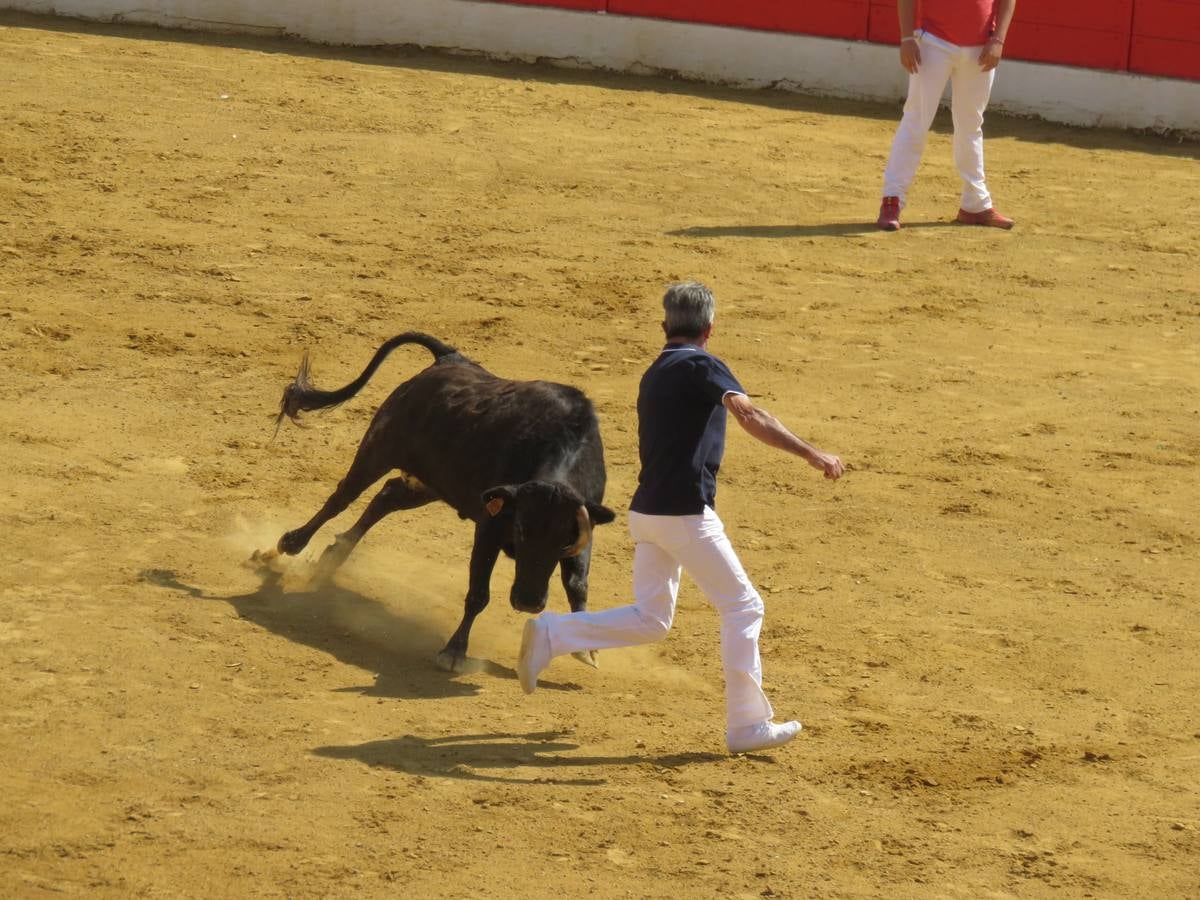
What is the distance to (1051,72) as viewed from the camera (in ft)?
49.8

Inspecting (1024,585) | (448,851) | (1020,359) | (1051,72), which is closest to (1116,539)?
(1024,585)

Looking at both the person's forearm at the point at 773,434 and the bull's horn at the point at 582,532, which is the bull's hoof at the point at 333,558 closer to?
the bull's horn at the point at 582,532

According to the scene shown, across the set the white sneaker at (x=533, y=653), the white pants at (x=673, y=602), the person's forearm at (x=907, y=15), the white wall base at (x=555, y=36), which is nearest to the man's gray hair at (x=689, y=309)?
the white pants at (x=673, y=602)

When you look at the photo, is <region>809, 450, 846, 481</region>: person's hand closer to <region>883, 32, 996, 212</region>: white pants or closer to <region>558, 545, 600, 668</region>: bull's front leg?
<region>558, 545, 600, 668</region>: bull's front leg

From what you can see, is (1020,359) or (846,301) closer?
(1020,359)

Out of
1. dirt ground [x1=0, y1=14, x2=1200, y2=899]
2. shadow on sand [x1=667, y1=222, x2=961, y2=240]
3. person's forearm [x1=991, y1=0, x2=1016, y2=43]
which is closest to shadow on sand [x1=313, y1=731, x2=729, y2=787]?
dirt ground [x1=0, y1=14, x2=1200, y2=899]

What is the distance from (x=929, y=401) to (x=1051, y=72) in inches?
270

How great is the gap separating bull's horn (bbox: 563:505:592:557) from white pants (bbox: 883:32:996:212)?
21.5 ft

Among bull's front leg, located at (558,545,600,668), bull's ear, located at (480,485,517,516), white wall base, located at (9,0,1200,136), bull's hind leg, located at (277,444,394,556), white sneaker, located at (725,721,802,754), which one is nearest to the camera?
white sneaker, located at (725,721,802,754)

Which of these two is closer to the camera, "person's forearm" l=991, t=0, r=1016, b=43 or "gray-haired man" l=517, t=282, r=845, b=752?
"gray-haired man" l=517, t=282, r=845, b=752

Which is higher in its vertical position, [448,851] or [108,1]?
[108,1]

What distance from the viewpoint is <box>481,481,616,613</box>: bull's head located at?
19.2ft

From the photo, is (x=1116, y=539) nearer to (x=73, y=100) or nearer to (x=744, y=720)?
(x=744, y=720)

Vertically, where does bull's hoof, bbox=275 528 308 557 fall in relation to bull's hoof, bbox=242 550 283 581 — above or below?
above
